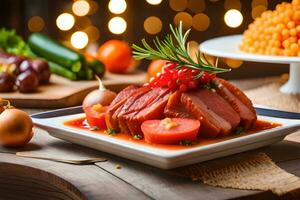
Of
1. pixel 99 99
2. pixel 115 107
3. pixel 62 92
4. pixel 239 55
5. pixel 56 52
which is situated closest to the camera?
pixel 115 107

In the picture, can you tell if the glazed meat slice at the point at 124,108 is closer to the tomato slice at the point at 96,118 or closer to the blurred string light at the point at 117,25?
the tomato slice at the point at 96,118

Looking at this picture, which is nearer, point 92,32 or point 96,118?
point 96,118

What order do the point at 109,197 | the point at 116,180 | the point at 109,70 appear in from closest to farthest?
the point at 109,197
the point at 116,180
the point at 109,70

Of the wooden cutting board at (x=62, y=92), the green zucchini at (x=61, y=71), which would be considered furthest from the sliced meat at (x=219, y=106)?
the green zucchini at (x=61, y=71)

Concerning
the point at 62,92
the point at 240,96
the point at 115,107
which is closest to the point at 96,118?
the point at 115,107

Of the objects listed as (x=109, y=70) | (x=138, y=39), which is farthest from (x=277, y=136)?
(x=138, y=39)

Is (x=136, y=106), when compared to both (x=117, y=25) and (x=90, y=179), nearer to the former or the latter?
(x=90, y=179)

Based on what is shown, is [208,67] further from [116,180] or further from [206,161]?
[116,180]
